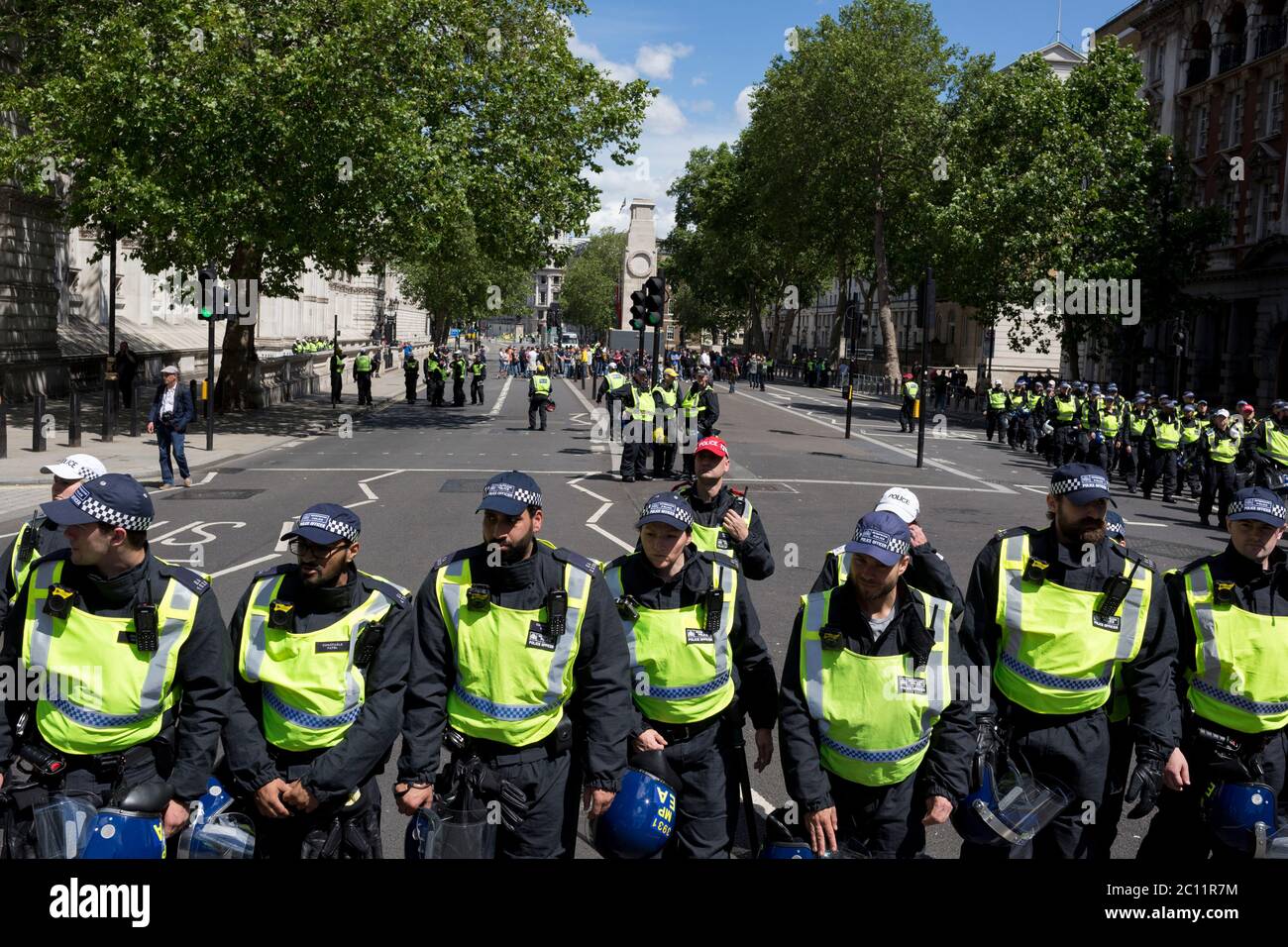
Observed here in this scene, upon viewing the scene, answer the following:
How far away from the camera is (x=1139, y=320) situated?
40.0 m

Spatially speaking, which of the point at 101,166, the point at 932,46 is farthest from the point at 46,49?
the point at 932,46

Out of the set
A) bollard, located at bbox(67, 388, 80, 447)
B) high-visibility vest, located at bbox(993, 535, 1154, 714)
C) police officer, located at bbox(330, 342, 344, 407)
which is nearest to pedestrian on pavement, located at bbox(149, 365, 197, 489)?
bollard, located at bbox(67, 388, 80, 447)

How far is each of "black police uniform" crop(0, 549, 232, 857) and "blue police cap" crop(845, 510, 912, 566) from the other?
87.1 inches

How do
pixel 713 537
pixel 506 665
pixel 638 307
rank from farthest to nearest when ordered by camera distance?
1. pixel 638 307
2. pixel 713 537
3. pixel 506 665

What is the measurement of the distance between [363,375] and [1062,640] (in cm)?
3418

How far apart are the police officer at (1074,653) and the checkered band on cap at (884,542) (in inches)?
26.3

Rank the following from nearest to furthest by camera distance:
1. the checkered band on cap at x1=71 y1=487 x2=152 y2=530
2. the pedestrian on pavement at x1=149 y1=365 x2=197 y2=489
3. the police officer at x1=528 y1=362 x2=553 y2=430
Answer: the checkered band on cap at x1=71 y1=487 x2=152 y2=530 → the pedestrian on pavement at x1=149 y1=365 x2=197 y2=489 → the police officer at x1=528 y1=362 x2=553 y2=430

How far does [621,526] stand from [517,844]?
10.9m

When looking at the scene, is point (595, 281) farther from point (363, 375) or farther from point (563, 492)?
point (563, 492)

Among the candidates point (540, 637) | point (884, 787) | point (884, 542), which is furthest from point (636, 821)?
point (884, 542)

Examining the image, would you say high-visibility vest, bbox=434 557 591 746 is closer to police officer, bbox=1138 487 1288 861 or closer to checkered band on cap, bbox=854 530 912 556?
checkered band on cap, bbox=854 530 912 556

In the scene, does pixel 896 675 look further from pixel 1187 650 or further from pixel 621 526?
pixel 621 526

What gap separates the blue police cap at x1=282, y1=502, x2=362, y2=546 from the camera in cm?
405

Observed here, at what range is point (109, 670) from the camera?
154 inches
